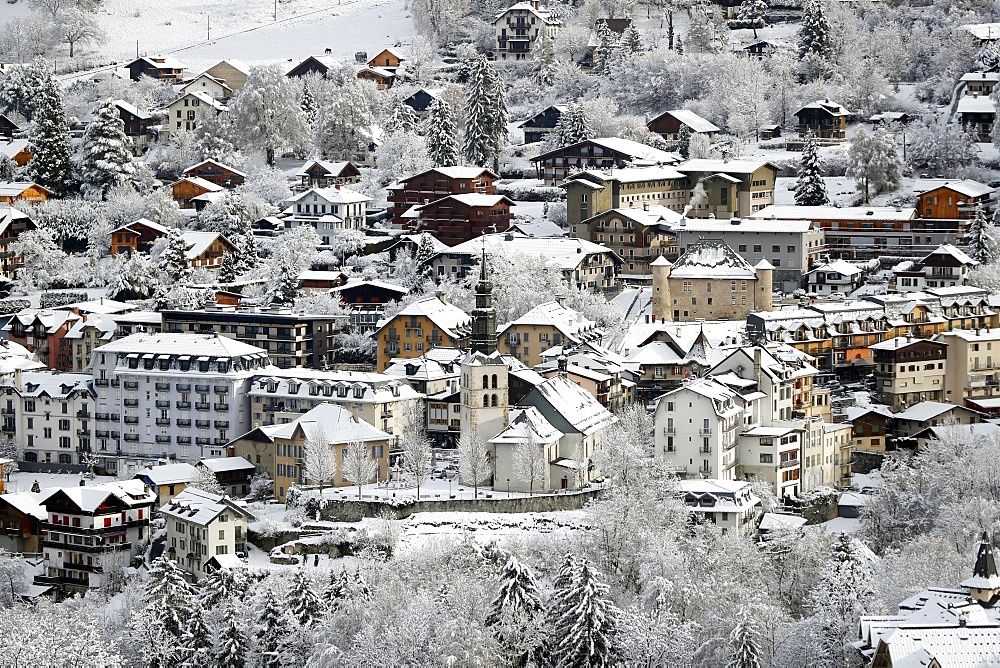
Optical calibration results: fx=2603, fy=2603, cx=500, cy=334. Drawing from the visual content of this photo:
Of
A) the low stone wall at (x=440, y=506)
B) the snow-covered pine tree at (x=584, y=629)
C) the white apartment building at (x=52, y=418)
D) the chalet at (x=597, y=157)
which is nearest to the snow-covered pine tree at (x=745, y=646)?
the snow-covered pine tree at (x=584, y=629)

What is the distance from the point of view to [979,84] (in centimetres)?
11662

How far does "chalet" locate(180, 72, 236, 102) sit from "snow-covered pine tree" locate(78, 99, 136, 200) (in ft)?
40.9

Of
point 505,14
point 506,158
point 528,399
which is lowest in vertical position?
point 528,399

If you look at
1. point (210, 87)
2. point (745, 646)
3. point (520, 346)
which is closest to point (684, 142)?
point (210, 87)

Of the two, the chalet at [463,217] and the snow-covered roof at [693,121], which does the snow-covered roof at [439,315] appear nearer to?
the chalet at [463,217]

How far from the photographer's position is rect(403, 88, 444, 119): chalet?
125m

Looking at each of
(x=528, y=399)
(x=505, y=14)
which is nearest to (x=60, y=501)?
(x=528, y=399)

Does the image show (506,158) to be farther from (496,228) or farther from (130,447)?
(130,447)

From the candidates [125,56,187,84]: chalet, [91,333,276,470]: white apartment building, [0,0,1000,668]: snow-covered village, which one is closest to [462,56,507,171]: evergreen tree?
[0,0,1000,668]: snow-covered village

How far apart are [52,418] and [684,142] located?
1512 inches

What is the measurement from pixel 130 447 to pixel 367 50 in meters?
59.7

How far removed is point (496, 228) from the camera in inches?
4158

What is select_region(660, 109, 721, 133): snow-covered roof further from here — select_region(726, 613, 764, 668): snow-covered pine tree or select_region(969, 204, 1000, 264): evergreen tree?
select_region(726, 613, 764, 668): snow-covered pine tree

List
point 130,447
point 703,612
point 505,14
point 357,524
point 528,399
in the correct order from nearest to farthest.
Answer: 1. point 703,612
2. point 357,524
3. point 528,399
4. point 130,447
5. point 505,14
